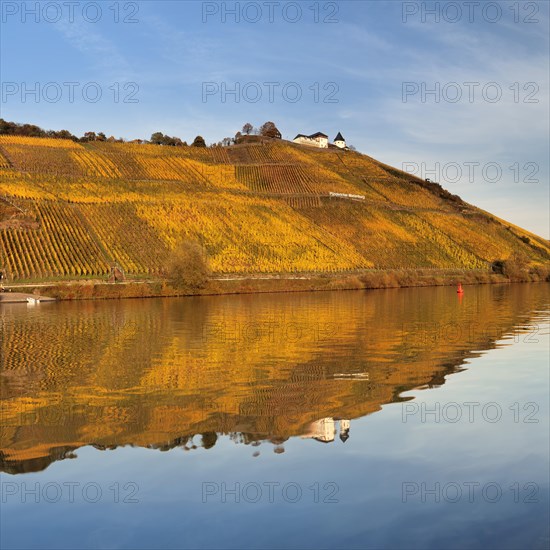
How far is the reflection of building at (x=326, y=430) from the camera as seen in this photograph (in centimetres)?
1308

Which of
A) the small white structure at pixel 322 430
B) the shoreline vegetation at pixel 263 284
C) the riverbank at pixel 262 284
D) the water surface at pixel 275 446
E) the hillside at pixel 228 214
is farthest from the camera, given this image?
the hillside at pixel 228 214

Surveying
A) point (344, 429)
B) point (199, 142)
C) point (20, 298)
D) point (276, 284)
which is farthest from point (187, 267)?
point (199, 142)

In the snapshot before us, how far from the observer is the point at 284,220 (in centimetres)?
10900

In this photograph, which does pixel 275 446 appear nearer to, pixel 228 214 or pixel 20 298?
pixel 20 298

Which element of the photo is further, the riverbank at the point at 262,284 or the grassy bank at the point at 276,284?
the grassy bank at the point at 276,284

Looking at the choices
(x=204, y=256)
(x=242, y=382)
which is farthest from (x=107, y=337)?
(x=204, y=256)

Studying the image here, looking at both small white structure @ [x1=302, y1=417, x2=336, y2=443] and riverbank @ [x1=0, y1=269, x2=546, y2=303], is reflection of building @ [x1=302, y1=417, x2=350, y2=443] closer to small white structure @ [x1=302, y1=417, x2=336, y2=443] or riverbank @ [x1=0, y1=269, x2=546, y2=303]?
small white structure @ [x1=302, y1=417, x2=336, y2=443]

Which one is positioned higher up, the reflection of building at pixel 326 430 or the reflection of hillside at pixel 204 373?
the reflection of hillside at pixel 204 373

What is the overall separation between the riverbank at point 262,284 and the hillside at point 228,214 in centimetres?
390

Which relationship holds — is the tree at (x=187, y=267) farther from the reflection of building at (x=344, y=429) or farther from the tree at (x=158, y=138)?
the tree at (x=158, y=138)

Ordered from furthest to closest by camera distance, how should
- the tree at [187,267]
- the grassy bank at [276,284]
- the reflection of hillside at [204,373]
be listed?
the tree at [187,267], the grassy bank at [276,284], the reflection of hillside at [204,373]

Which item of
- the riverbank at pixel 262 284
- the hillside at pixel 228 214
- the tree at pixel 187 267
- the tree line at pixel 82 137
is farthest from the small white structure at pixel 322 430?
the tree line at pixel 82 137

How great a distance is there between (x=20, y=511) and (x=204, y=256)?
6236 centimetres

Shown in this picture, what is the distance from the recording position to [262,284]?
3108 inches
